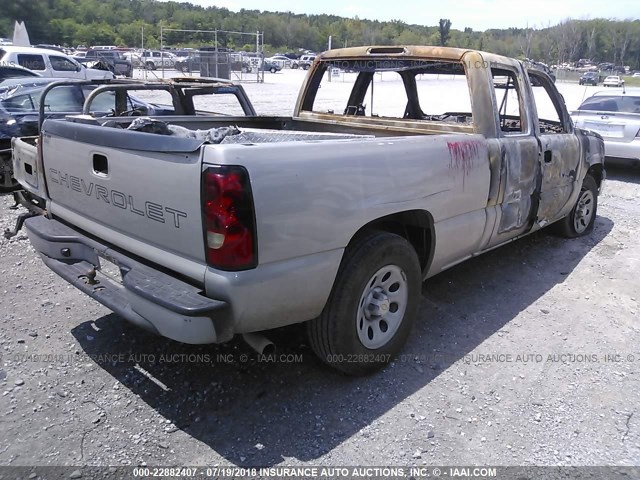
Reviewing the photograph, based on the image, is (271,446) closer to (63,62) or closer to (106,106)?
(106,106)

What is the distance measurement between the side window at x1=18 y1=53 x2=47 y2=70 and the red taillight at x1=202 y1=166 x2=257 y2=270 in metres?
17.8

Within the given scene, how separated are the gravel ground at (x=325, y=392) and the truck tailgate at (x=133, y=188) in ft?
2.82

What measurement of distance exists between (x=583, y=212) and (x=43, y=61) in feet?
55.9

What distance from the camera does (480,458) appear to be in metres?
2.73

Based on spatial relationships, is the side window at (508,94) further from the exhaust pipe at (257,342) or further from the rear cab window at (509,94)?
the exhaust pipe at (257,342)

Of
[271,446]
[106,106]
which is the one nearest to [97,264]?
[271,446]

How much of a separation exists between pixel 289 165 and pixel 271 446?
1.39 m

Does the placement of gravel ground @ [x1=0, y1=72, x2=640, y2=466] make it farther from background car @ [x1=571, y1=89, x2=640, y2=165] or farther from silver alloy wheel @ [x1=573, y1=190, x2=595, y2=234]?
background car @ [x1=571, y1=89, x2=640, y2=165]

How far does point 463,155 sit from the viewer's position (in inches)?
142

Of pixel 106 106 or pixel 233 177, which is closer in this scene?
pixel 233 177

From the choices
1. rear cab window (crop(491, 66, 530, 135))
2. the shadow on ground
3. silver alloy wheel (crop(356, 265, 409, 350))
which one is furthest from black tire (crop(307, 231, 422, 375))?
rear cab window (crop(491, 66, 530, 135))

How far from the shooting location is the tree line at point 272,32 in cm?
7638

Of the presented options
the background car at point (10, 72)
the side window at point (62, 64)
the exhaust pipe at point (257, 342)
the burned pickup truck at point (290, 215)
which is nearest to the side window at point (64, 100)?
the burned pickup truck at point (290, 215)

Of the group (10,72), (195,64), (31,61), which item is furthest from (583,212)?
(195,64)
